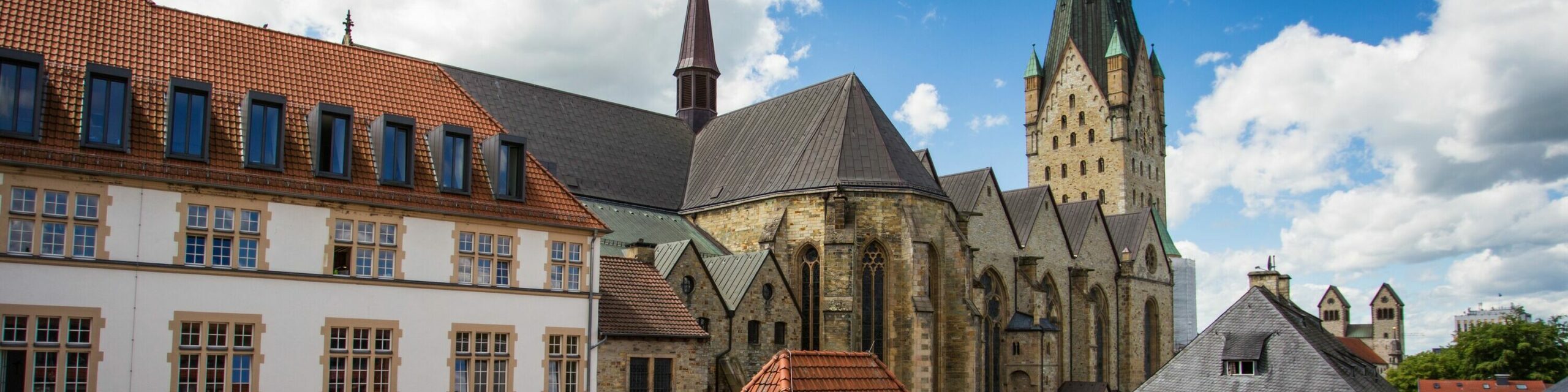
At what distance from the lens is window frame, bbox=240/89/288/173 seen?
18781 mm

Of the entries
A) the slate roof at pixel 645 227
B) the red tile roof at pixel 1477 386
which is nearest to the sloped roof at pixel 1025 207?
the slate roof at pixel 645 227

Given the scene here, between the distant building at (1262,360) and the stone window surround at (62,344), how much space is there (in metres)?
22.4

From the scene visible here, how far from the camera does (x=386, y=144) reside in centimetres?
2045

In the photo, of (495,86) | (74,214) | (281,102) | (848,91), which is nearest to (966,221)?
(848,91)

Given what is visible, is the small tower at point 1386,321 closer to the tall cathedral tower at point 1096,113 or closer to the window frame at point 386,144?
the tall cathedral tower at point 1096,113

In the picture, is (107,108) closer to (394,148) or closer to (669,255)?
(394,148)

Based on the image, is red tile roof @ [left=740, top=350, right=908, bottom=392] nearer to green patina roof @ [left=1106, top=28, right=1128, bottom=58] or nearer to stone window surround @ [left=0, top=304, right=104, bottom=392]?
stone window surround @ [left=0, top=304, right=104, bottom=392]

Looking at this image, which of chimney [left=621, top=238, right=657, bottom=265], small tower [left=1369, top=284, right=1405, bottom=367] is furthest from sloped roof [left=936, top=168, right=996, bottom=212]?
small tower [left=1369, top=284, right=1405, bottom=367]

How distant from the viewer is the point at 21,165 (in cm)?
1656

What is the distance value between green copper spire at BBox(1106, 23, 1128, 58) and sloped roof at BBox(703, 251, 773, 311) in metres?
45.0

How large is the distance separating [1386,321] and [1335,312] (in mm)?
4629

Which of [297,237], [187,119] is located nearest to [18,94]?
[187,119]

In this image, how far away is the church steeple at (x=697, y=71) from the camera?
157 feet

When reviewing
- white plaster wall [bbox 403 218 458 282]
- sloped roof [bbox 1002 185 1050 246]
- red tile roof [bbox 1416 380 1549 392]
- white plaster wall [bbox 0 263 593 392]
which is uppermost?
sloped roof [bbox 1002 185 1050 246]
